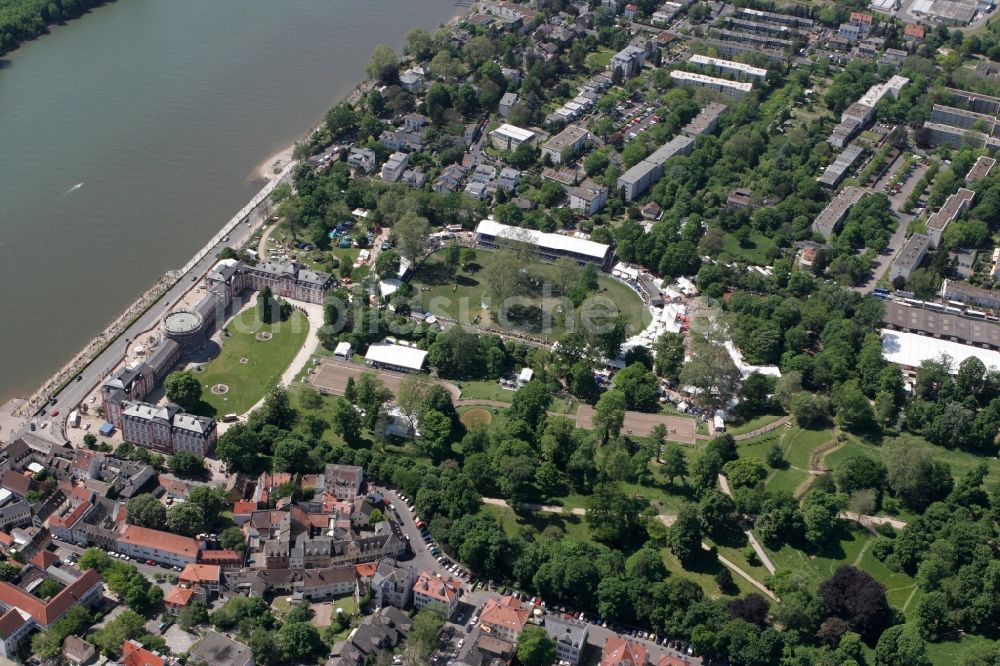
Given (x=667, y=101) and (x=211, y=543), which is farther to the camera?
(x=667, y=101)

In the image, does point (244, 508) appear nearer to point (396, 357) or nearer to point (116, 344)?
point (396, 357)

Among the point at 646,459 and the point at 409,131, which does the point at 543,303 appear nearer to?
the point at 646,459

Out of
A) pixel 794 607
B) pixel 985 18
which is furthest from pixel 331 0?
pixel 794 607

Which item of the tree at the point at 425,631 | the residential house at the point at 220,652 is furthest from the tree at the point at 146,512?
the tree at the point at 425,631

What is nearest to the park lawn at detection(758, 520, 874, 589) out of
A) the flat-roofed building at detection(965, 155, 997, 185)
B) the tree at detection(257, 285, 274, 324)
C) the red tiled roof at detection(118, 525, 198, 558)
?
the red tiled roof at detection(118, 525, 198, 558)

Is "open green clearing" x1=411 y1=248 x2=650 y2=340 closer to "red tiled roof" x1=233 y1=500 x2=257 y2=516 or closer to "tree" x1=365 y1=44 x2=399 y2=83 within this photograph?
"red tiled roof" x1=233 y1=500 x2=257 y2=516

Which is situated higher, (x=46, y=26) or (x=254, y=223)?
(x=46, y=26)
